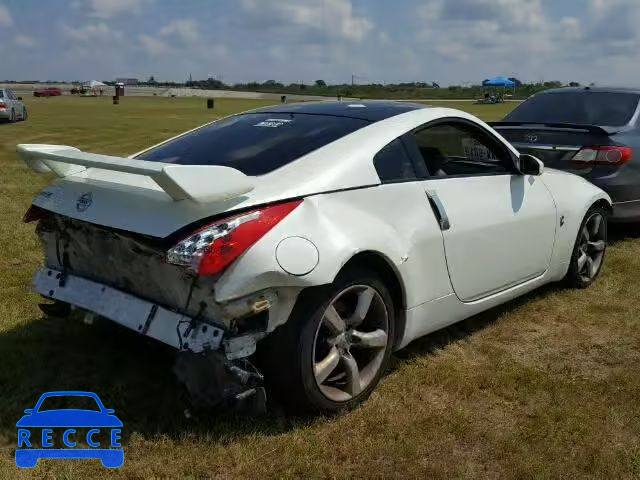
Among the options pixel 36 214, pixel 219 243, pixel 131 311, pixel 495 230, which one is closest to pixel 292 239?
pixel 219 243

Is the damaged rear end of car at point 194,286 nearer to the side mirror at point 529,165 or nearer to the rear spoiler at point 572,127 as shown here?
the side mirror at point 529,165

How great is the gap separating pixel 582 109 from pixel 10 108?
2250 cm

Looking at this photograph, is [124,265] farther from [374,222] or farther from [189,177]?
[374,222]

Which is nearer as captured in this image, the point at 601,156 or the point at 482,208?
the point at 482,208

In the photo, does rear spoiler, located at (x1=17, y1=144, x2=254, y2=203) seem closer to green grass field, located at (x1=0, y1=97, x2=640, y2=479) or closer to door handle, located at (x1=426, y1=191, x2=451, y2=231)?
green grass field, located at (x1=0, y1=97, x2=640, y2=479)

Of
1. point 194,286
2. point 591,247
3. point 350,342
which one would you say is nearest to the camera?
point 194,286

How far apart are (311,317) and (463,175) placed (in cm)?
150

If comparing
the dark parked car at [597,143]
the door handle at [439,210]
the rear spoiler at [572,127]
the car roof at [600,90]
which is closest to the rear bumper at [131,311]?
the door handle at [439,210]

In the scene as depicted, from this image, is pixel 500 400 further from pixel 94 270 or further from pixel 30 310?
pixel 30 310

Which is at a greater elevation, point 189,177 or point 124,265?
point 189,177

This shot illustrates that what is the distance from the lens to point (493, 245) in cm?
392

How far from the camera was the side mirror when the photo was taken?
14.1ft

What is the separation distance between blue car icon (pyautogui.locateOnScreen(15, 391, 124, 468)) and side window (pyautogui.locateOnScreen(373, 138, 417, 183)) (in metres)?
1.72

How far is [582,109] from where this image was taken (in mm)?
6941
